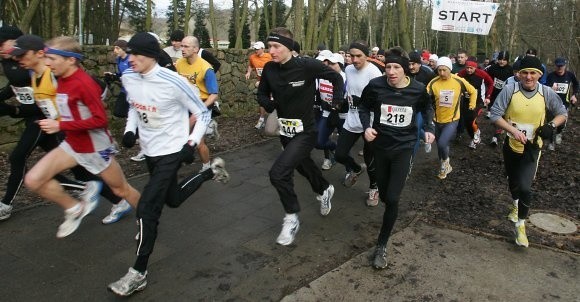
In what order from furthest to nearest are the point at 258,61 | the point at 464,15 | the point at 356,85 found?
the point at 464,15, the point at 258,61, the point at 356,85

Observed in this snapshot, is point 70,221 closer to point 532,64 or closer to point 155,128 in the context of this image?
point 155,128

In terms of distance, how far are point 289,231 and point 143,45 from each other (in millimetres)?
2064

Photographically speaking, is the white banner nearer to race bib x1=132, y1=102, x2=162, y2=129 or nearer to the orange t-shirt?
the orange t-shirt

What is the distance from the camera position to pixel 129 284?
130 inches

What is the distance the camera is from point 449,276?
→ 376 cm

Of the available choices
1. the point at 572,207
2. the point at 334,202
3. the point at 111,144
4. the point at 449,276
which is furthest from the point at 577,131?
the point at 111,144

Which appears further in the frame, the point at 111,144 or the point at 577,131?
the point at 577,131

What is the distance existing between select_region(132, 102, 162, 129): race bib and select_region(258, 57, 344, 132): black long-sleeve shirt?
3.79 ft

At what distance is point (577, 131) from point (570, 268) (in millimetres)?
8561

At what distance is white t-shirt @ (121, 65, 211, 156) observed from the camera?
355 centimetres

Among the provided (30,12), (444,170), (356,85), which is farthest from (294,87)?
(30,12)

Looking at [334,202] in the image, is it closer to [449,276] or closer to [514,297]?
[449,276]

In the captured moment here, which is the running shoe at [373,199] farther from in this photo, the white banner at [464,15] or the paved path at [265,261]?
the white banner at [464,15]

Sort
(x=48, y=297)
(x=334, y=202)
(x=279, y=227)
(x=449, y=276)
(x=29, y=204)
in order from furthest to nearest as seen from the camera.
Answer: (x=334, y=202) < (x=29, y=204) < (x=279, y=227) < (x=449, y=276) < (x=48, y=297)
